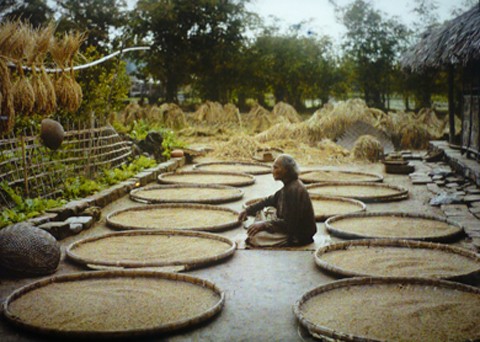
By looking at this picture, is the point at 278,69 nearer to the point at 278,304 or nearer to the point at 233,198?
the point at 233,198

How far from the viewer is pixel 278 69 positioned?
20.4 meters

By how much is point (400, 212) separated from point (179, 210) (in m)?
2.38

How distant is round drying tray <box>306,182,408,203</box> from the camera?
7.29 m

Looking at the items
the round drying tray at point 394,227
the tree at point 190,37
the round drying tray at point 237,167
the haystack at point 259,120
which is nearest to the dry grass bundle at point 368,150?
the round drying tray at point 237,167

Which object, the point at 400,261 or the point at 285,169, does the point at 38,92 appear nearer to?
the point at 285,169

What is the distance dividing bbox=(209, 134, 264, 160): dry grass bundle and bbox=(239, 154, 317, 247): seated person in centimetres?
659

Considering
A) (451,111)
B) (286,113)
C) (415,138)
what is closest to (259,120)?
(286,113)

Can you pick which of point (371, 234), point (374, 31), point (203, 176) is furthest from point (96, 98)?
point (374, 31)

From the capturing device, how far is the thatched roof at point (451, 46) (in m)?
7.93

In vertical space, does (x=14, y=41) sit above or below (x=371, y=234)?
above

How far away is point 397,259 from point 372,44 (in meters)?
14.8

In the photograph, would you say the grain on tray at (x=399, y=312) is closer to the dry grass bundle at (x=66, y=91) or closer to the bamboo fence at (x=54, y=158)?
the dry grass bundle at (x=66, y=91)

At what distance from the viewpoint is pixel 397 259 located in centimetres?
464

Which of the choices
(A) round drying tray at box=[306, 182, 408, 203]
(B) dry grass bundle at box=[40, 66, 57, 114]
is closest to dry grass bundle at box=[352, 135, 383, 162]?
(A) round drying tray at box=[306, 182, 408, 203]
